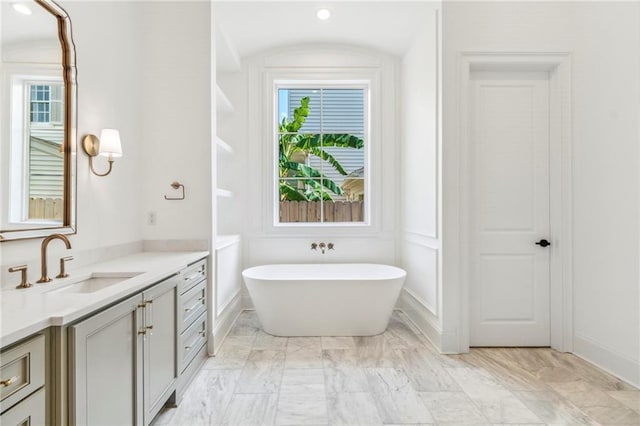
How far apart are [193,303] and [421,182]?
2.24m

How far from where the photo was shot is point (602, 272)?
2.58m

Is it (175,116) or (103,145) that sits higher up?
(175,116)

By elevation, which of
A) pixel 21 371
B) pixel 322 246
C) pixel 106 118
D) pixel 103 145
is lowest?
pixel 21 371

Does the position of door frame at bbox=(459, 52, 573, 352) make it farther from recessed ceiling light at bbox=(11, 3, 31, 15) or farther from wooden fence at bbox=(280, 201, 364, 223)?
recessed ceiling light at bbox=(11, 3, 31, 15)

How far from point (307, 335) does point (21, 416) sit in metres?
2.35

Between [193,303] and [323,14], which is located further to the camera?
[323,14]

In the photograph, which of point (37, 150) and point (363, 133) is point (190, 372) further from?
point (363, 133)

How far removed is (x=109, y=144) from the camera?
7.09ft

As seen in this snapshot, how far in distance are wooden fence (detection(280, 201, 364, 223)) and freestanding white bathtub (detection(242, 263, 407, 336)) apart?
1139mm

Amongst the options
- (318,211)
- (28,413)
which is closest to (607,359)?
(318,211)

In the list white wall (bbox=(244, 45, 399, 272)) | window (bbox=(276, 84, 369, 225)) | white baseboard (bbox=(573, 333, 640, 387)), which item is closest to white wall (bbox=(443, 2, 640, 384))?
white baseboard (bbox=(573, 333, 640, 387))

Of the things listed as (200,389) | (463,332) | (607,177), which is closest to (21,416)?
(200,389)

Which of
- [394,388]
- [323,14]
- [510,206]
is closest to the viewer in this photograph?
Answer: [394,388]

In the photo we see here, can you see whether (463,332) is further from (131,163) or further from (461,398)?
(131,163)
